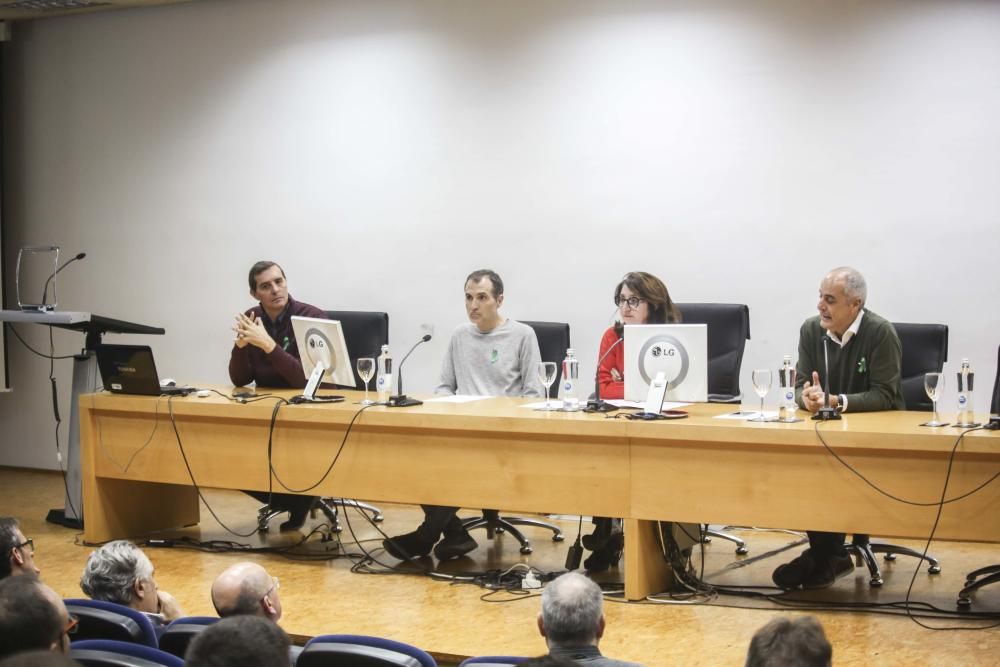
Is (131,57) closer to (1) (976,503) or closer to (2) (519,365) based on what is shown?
(2) (519,365)

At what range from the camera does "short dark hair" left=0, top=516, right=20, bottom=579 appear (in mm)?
2785

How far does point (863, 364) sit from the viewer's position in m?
4.26

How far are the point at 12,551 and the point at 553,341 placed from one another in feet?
9.27

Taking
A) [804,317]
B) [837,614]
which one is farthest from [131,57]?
[837,614]

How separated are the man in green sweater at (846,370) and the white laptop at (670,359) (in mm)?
392

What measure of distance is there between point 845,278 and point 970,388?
2.15 feet

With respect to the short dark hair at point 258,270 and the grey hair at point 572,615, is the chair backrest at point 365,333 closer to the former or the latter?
the short dark hair at point 258,270

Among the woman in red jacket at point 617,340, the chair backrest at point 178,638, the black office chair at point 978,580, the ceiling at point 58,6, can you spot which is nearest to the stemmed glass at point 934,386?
the black office chair at point 978,580

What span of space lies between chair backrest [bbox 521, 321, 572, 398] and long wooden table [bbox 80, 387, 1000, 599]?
55 centimetres

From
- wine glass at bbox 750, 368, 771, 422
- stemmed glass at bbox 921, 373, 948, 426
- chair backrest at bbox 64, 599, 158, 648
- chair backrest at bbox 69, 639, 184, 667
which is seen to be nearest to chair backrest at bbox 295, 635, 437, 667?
chair backrest at bbox 69, 639, 184, 667

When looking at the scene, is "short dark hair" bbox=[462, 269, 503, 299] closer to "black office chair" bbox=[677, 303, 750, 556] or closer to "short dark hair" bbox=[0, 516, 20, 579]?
"black office chair" bbox=[677, 303, 750, 556]

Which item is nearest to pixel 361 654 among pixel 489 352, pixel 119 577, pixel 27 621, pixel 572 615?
pixel 572 615

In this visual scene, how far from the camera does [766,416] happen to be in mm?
4023

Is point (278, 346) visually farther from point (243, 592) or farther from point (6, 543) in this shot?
point (243, 592)
